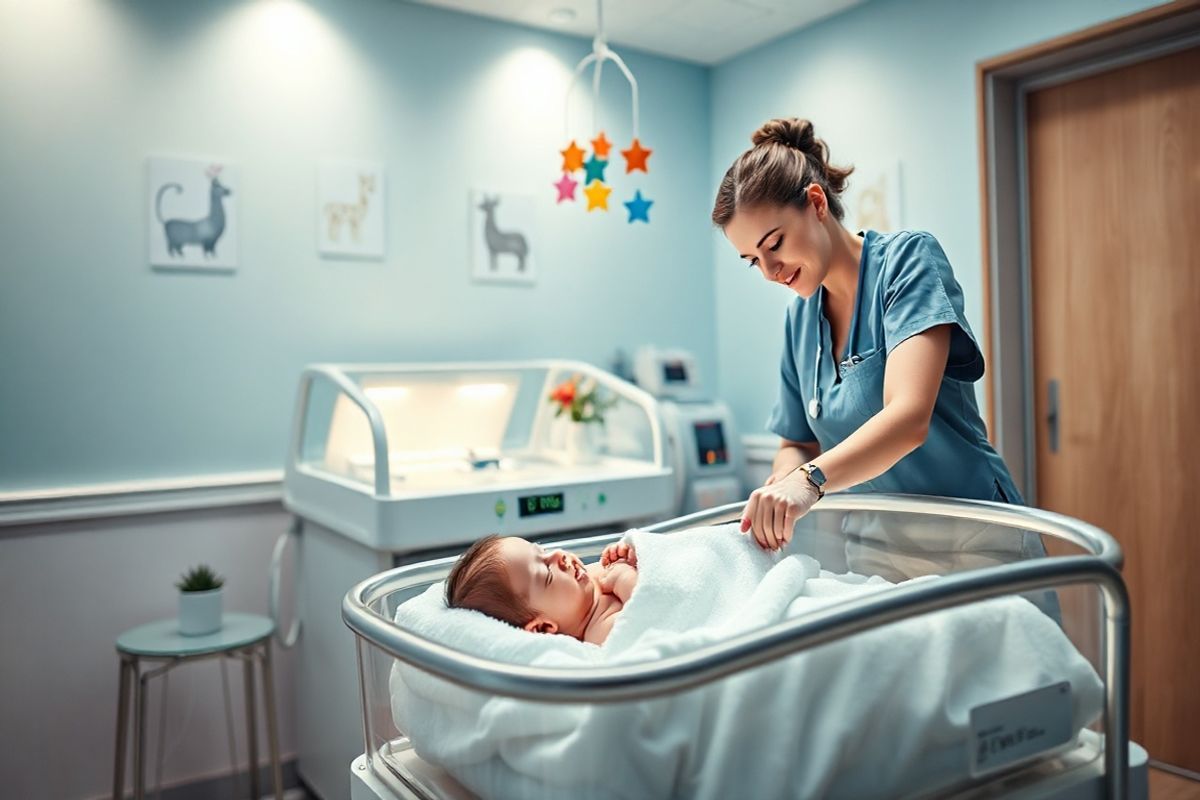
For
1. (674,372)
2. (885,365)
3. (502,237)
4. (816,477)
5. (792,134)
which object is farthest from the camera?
(674,372)

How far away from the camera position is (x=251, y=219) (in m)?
2.67

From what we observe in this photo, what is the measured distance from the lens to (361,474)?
2.37 m

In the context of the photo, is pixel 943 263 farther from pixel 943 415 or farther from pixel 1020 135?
Answer: pixel 1020 135

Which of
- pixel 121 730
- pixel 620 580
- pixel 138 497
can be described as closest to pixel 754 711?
pixel 620 580

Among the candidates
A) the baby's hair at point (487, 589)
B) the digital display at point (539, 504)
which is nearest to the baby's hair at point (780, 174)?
the baby's hair at point (487, 589)

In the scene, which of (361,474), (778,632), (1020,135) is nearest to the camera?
(778,632)

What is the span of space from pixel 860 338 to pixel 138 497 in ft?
6.58

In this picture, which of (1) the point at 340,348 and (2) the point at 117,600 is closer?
(2) the point at 117,600

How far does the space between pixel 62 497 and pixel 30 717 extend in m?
0.58

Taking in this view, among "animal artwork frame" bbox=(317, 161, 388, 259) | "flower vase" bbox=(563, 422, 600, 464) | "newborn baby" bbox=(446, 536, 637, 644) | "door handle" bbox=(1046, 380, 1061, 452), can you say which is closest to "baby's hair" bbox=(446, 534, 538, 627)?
"newborn baby" bbox=(446, 536, 637, 644)

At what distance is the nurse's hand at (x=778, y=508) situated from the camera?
115 centimetres

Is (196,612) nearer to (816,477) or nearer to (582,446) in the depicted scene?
(582,446)

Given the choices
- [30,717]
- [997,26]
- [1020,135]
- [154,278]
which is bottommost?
[30,717]

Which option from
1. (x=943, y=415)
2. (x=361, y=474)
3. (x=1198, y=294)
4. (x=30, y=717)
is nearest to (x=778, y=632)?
(x=943, y=415)
